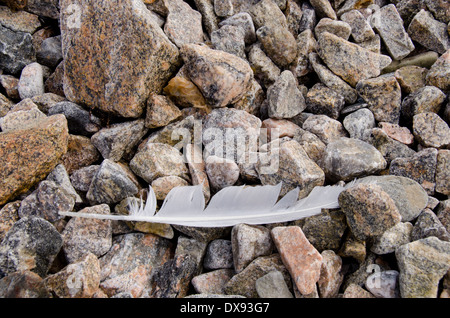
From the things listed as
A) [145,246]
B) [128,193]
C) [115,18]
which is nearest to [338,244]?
[145,246]

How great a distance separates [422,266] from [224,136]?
1593 millimetres

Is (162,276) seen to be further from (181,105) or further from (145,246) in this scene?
(181,105)

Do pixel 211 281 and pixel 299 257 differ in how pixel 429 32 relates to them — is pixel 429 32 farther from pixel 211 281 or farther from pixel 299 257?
pixel 211 281

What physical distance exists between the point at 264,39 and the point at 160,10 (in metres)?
0.97

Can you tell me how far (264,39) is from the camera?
3.23 meters

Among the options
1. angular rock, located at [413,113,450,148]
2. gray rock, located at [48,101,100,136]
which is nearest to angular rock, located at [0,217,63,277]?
gray rock, located at [48,101,100,136]

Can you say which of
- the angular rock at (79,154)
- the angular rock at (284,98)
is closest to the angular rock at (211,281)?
the angular rock at (79,154)

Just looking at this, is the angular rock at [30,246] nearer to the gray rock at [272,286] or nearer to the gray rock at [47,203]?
the gray rock at [47,203]

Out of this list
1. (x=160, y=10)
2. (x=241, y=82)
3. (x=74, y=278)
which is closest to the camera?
(x=74, y=278)

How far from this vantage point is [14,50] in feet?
10.6

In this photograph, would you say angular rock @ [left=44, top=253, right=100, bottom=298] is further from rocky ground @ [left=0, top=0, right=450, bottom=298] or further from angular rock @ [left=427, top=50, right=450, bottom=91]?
angular rock @ [left=427, top=50, right=450, bottom=91]

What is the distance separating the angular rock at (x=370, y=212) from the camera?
6.93ft

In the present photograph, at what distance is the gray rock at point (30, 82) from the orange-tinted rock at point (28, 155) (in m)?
0.77

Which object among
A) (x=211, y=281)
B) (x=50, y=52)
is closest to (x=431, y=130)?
(x=211, y=281)
